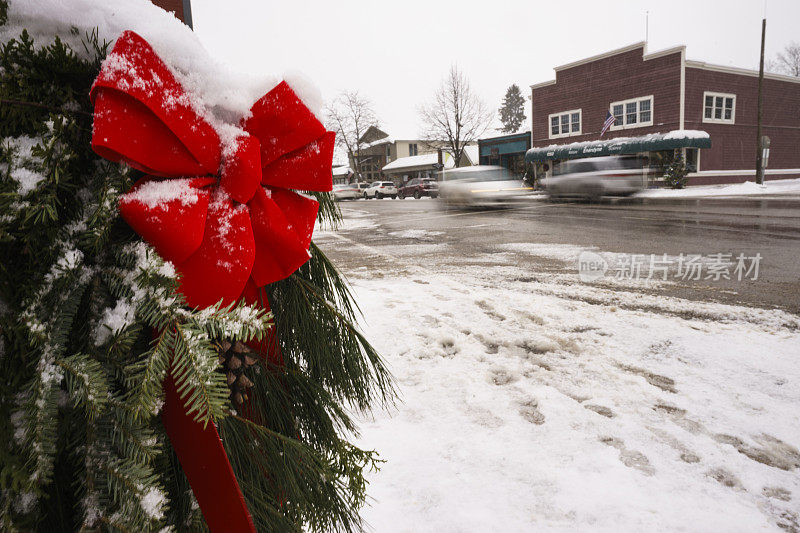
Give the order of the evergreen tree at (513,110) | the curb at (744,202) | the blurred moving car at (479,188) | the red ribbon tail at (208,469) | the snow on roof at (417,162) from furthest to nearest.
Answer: the evergreen tree at (513,110) < the snow on roof at (417,162) < the blurred moving car at (479,188) < the curb at (744,202) < the red ribbon tail at (208,469)

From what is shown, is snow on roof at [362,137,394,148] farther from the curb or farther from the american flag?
the curb

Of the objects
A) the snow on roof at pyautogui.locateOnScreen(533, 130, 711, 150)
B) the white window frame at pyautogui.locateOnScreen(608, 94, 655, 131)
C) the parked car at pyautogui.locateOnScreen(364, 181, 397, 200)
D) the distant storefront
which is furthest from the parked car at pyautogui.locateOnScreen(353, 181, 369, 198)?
the white window frame at pyautogui.locateOnScreen(608, 94, 655, 131)

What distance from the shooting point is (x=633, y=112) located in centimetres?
2772

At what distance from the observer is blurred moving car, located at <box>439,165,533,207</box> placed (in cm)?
1878

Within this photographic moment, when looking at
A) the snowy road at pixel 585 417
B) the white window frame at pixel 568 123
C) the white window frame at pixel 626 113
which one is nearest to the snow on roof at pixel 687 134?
the white window frame at pixel 626 113

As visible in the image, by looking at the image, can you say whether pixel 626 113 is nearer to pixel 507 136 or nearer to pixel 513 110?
pixel 507 136

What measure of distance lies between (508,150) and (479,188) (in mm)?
19395

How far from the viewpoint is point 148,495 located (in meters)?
0.52

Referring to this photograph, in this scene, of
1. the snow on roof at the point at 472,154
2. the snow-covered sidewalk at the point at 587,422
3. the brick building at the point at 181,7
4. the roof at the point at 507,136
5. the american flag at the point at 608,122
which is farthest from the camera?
the snow on roof at the point at 472,154

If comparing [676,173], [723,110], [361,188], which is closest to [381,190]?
[361,188]

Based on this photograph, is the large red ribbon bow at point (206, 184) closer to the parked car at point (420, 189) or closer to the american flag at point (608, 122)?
the american flag at point (608, 122)

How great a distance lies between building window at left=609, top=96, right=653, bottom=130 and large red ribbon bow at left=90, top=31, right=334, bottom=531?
103 feet

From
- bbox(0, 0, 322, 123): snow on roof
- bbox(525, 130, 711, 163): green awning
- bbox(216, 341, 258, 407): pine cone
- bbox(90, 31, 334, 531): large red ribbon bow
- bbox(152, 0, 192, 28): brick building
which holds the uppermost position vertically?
bbox(525, 130, 711, 163): green awning

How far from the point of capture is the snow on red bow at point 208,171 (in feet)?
1.79
